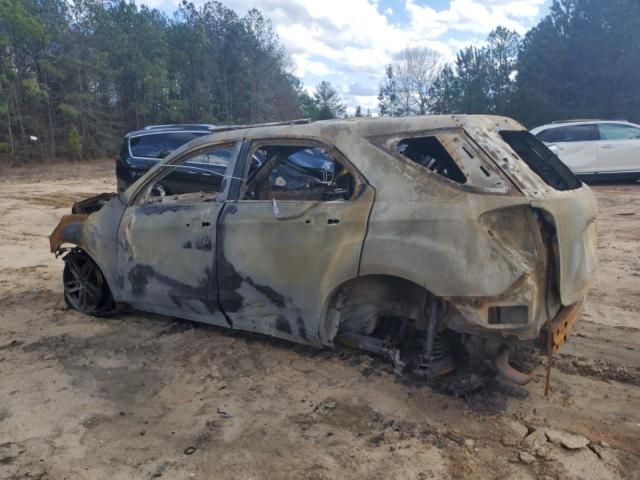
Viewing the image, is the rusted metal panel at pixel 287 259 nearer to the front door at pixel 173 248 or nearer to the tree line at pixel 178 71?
the front door at pixel 173 248

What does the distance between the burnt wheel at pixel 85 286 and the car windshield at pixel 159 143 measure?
15.9 feet

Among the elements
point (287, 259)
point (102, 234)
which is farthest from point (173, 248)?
point (287, 259)

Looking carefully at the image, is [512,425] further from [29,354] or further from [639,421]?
[29,354]

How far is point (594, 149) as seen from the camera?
1272 centimetres

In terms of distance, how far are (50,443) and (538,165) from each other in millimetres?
3378

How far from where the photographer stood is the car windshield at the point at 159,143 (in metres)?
9.84

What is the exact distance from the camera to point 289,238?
3.71 meters

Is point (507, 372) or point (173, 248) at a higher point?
point (173, 248)

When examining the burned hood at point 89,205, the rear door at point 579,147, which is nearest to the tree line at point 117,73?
the rear door at point 579,147

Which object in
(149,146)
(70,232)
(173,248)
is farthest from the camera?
(149,146)

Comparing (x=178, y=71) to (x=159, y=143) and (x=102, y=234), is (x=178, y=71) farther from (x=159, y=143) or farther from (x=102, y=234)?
(x=102, y=234)

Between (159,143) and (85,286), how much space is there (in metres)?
5.28

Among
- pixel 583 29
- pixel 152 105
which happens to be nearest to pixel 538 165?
pixel 583 29

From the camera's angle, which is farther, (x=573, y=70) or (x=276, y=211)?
(x=573, y=70)
